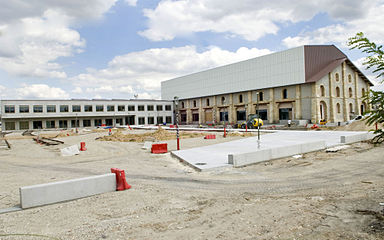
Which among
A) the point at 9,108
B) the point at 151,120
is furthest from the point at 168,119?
the point at 9,108

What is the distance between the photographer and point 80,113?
73250mm

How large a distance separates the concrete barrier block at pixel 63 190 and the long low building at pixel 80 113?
65865 mm

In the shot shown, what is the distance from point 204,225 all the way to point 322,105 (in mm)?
51512

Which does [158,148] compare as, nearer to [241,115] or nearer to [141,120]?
[241,115]

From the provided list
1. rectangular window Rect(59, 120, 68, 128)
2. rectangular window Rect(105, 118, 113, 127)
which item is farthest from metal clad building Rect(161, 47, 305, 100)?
rectangular window Rect(59, 120, 68, 128)

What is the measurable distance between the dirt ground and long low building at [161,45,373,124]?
31.1m

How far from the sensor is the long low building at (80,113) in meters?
66.6

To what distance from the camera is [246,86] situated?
202ft

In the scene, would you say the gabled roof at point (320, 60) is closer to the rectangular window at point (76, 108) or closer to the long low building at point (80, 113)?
the long low building at point (80, 113)

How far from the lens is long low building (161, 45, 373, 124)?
49938mm

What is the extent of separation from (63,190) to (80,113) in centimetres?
7087

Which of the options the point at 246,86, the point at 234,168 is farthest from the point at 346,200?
the point at 246,86

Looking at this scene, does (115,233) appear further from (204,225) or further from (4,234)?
(4,234)

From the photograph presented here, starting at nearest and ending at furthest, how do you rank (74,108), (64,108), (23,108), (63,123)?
(23,108)
(64,108)
(74,108)
(63,123)
